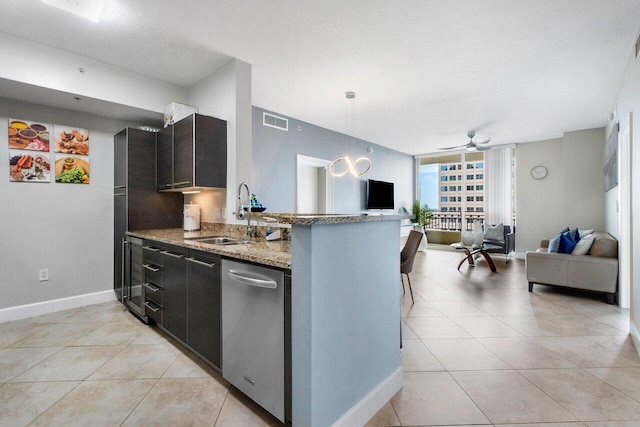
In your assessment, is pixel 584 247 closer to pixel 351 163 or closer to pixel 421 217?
pixel 351 163

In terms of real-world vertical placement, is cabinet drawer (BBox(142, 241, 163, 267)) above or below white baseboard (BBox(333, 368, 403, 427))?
above

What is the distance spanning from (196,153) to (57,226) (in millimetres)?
1902

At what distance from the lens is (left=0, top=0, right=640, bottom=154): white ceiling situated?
2.29 metres

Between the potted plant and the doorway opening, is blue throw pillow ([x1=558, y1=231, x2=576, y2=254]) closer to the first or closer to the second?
the doorway opening

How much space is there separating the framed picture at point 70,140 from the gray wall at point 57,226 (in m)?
0.06

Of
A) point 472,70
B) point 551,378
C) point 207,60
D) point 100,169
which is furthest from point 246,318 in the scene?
point 472,70

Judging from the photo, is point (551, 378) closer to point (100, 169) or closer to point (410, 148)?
point (100, 169)

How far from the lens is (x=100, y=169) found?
11.6 feet

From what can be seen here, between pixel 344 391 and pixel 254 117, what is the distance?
396 cm

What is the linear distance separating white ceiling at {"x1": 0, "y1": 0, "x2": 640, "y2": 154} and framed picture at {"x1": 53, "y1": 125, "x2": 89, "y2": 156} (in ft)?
2.89

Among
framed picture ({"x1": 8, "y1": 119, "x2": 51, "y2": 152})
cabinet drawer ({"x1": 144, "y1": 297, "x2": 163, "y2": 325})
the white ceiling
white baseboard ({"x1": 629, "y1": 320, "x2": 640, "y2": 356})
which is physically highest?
the white ceiling

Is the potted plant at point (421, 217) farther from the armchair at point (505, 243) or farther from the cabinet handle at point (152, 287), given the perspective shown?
the cabinet handle at point (152, 287)

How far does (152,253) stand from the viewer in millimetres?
2596

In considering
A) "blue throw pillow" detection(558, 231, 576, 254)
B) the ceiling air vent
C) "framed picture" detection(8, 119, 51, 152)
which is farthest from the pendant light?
"framed picture" detection(8, 119, 51, 152)
